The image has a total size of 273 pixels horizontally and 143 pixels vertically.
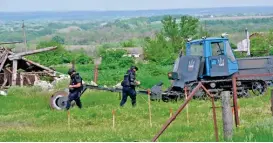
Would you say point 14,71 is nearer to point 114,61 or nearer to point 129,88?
point 129,88

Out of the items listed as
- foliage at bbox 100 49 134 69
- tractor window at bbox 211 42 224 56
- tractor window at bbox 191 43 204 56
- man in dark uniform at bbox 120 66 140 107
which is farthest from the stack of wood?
foliage at bbox 100 49 134 69

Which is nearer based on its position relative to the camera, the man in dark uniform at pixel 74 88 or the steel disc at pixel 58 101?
the man in dark uniform at pixel 74 88

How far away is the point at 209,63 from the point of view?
27.5 meters

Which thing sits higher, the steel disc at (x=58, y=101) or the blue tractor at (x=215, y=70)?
the blue tractor at (x=215, y=70)

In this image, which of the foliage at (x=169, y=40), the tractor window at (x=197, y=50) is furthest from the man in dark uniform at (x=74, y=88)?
the foliage at (x=169, y=40)

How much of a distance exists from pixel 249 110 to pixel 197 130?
446cm

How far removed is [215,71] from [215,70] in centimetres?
4

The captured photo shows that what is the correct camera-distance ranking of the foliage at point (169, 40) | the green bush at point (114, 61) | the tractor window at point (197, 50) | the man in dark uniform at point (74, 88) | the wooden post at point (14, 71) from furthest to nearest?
the foliage at point (169, 40) → the green bush at point (114, 61) → the wooden post at point (14, 71) → the tractor window at point (197, 50) → the man in dark uniform at point (74, 88)

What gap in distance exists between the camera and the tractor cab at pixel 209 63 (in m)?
Result: 27.4

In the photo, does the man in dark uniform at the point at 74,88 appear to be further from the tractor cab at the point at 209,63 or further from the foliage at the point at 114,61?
the foliage at the point at 114,61

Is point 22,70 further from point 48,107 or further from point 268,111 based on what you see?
point 268,111

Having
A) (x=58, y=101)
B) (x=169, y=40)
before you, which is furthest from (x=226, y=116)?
(x=169, y=40)

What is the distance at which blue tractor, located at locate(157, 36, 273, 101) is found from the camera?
2731 centimetres

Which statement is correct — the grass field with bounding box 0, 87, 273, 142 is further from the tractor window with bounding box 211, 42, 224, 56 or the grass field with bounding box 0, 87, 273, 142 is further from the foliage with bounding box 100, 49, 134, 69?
the foliage with bounding box 100, 49, 134, 69
